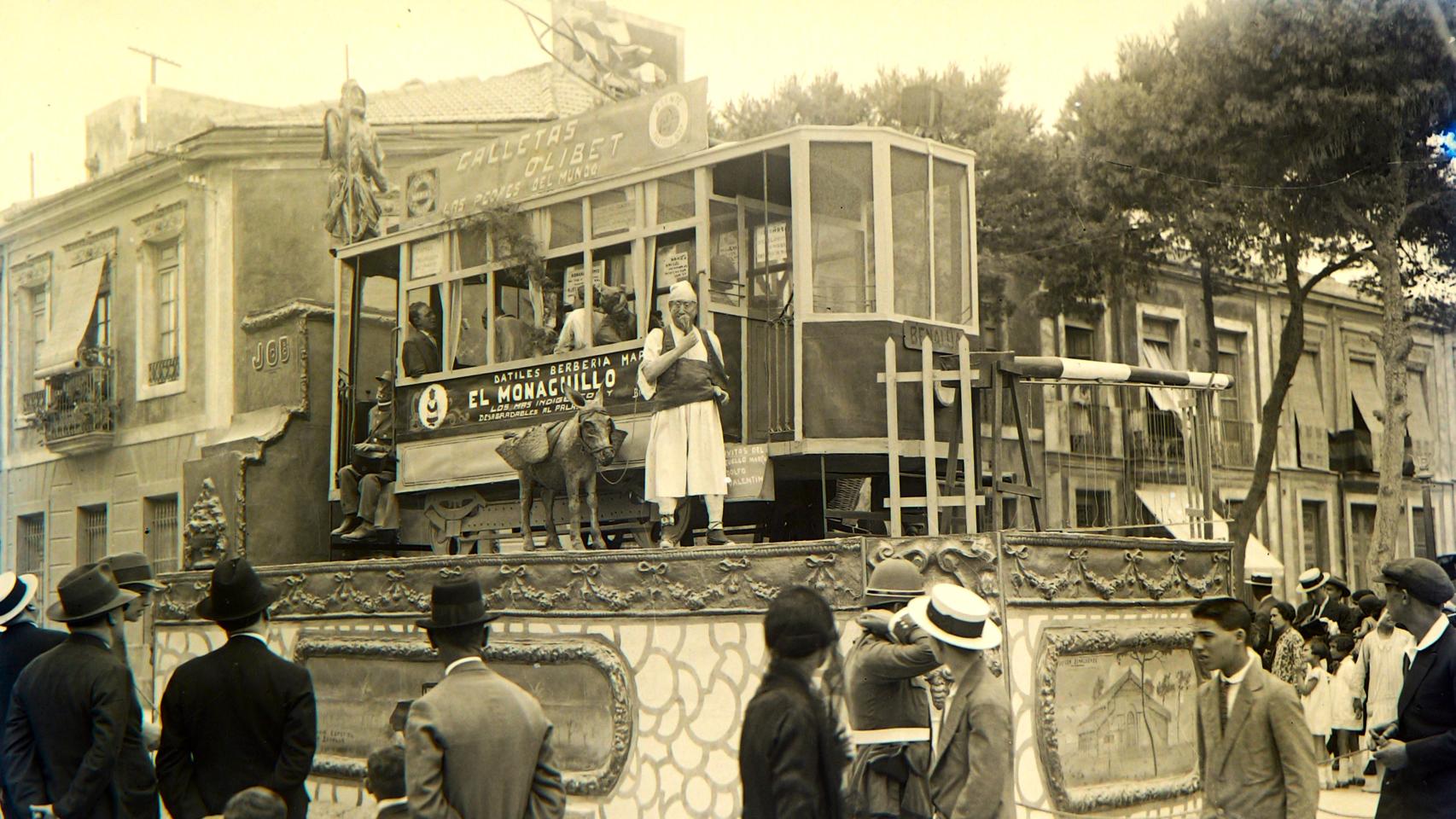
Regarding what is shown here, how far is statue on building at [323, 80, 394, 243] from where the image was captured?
1507 cm

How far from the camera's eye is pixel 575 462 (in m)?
11.3

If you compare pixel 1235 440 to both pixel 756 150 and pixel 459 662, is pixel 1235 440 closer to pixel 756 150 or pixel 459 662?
pixel 756 150

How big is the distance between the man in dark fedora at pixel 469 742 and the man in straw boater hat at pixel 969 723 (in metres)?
1.39

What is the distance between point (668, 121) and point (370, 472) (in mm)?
4516

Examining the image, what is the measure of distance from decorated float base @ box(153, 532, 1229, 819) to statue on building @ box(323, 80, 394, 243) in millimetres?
5207

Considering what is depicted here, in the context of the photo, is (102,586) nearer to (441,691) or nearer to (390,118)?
(441,691)

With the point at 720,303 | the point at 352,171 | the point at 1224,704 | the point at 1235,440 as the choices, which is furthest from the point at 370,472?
the point at 1235,440

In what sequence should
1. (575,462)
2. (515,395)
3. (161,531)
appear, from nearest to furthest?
(575,462) < (515,395) < (161,531)

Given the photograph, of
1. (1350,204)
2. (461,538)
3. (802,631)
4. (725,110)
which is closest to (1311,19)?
(1350,204)

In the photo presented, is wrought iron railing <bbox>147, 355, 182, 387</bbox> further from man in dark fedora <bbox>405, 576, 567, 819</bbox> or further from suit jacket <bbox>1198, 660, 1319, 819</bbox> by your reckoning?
suit jacket <bbox>1198, 660, 1319, 819</bbox>

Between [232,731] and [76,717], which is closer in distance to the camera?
[232,731]

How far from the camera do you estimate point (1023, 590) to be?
869 centimetres

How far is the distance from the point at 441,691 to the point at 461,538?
8717 mm

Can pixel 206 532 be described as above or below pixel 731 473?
below
